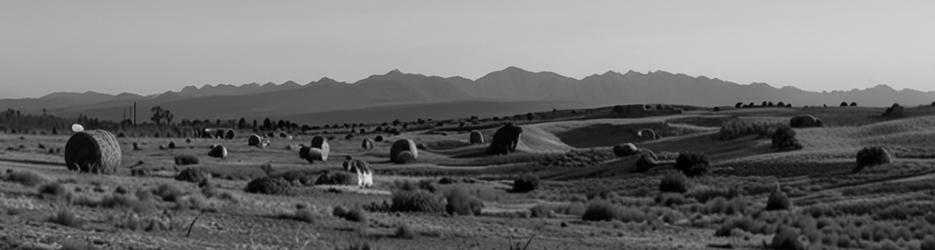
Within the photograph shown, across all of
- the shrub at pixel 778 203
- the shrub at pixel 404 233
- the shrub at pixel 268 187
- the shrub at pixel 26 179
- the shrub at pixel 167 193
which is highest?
the shrub at pixel 26 179

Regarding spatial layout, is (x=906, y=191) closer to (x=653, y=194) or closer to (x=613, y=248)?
(x=653, y=194)

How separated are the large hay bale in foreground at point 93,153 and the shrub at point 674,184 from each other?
22468 millimetres

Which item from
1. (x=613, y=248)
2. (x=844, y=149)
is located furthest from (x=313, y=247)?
(x=844, y=149)

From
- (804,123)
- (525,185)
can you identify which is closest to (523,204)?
(525,185)

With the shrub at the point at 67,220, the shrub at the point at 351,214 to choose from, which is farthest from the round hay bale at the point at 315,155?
the shrub at the point at 67,220

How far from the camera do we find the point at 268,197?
1212 inches

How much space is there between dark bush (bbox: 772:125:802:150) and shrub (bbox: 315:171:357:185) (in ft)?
91.5

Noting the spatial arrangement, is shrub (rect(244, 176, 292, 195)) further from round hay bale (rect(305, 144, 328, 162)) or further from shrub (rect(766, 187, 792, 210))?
round hay bale (rect(305, 144, 328, 162))

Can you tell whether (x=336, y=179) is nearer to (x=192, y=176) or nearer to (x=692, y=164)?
(x=192, y=176)

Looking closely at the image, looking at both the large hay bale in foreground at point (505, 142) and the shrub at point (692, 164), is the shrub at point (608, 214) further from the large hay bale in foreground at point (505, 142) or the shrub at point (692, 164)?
the large hay bale in foreground at point (505, 142)

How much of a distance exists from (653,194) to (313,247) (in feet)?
88.8

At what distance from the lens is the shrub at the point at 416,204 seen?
29.4 m

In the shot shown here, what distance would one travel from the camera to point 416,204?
1160 inches

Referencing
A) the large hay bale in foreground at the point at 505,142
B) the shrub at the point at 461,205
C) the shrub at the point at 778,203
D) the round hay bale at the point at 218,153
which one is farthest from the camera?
the large hay bale in foreground at the point at 505,142
